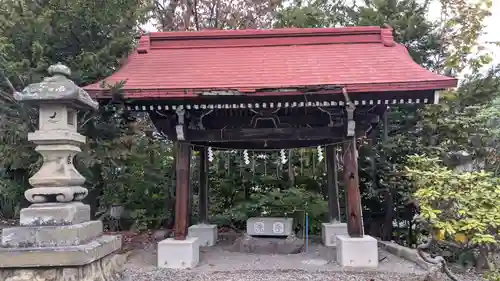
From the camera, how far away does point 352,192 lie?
262 inches

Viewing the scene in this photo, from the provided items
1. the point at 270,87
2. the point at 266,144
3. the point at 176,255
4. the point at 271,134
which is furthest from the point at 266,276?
the point at 266,144

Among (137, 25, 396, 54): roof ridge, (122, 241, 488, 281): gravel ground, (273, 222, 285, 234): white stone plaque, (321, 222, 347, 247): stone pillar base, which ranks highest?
(137, 25, 396, 54): roof ridge

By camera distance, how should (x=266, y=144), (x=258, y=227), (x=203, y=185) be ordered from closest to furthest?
(x=258, y=227) → (x=266, y=144) → (x=203, y=185)

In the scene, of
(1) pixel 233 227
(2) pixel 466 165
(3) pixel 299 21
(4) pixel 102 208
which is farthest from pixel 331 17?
(4) pixel 102 208

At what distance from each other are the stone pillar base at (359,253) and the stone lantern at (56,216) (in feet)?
12.4

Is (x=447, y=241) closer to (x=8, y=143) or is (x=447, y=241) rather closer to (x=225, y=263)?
(x=225, y=263)

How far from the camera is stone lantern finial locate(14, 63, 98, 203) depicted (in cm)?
380

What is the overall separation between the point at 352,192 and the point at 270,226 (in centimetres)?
191

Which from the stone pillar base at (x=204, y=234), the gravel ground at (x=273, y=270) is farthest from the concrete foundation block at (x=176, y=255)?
the stone pillar base at (x=204, y=234)

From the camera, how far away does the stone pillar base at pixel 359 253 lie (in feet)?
20.9

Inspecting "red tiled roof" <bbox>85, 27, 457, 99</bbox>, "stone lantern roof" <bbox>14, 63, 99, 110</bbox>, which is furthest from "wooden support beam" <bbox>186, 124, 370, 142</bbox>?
"stone lantern roof" <bbox>14, 63, 99, 110</bbox>

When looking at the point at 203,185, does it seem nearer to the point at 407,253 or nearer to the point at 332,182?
the point at 332,182

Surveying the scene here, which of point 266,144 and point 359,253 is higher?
point 266,144

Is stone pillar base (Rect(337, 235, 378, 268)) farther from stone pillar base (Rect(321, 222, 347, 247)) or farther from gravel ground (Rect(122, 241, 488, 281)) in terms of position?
stone pillar base (Rect(321, 222, 347, 247))
